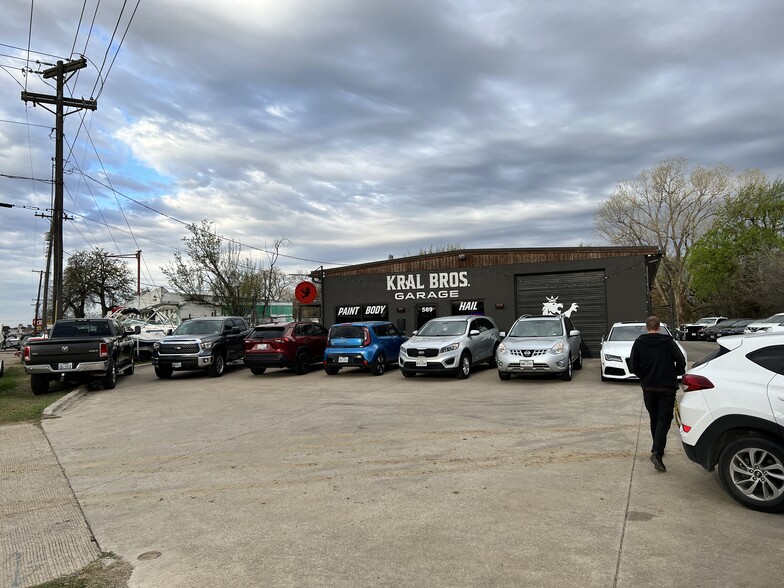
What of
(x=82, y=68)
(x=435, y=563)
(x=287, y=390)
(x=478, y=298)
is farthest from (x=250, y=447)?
(x=82, y=68)

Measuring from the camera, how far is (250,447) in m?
7.51

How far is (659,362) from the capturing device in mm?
6102

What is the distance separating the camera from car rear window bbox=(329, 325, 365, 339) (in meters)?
16.7

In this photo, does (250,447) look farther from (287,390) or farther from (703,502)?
(287,390)

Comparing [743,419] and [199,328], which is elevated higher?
[199,328]

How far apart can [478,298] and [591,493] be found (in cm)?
1816

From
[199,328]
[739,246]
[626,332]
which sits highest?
A: [739,246]

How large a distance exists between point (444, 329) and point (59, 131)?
15916 millimetres

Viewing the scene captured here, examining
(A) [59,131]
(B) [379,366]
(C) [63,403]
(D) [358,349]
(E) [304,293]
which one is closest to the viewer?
(C) [63,403]

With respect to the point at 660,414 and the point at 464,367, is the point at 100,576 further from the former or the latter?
the point at 464,367

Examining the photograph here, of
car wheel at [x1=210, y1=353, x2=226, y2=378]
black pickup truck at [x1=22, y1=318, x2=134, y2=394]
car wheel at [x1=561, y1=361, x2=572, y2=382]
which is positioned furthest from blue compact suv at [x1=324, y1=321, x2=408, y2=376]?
black pickup truck at [x1=22, y1=318, x2=134, y2=394]

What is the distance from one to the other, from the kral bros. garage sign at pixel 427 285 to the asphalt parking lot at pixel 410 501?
45.3 ft

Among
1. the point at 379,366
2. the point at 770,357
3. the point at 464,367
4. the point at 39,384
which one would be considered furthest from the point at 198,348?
the point at 770,357

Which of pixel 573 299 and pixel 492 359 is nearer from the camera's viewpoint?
pixel 492 359
